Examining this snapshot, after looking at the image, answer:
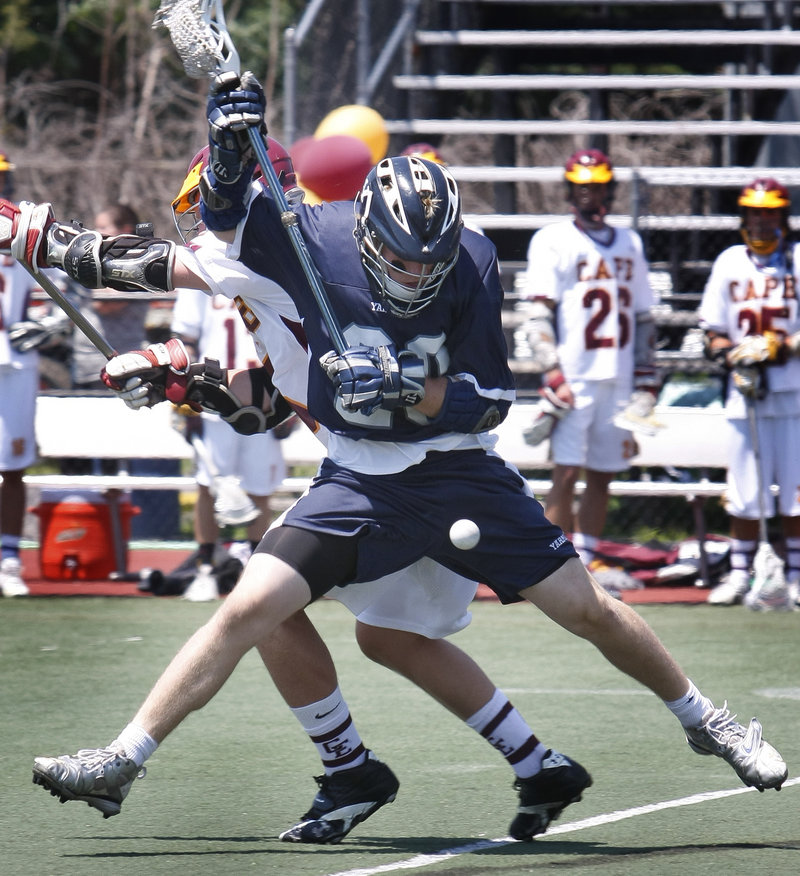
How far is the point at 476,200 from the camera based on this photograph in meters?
17.8

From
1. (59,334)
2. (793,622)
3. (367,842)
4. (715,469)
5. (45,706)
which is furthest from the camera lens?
(715,469)

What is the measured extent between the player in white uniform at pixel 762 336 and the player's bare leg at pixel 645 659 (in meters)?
4.39

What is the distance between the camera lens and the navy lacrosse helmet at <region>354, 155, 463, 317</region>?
12.8 ft

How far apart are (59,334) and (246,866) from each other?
5152mm

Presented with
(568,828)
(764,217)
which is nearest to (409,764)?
(568,828)

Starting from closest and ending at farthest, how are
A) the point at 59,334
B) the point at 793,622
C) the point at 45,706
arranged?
the point at 45,706, the point at 793,622, the point at 59,334

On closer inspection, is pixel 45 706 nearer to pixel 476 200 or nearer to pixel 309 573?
pixel 309 573

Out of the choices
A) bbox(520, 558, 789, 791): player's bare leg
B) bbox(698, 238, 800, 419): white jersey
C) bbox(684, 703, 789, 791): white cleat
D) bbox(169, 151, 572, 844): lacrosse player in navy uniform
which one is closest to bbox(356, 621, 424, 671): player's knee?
bbox(169, 151, 572, 844): lacrosse player in navy uniform

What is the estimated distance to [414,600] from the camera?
4262mm

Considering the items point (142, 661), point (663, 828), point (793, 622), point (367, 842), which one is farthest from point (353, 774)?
point (793, 622)

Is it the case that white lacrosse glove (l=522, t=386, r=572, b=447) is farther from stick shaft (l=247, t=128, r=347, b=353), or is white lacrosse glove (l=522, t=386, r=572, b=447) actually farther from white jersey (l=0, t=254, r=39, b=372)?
stick shaft (l=247, t=128, r=347, b=353)

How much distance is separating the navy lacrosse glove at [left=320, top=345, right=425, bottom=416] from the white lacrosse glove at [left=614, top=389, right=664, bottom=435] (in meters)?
4.77

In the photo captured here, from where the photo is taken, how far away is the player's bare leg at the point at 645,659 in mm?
4078

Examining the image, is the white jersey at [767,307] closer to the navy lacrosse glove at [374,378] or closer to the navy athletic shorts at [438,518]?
the navy athletic shorts at [438,518]
